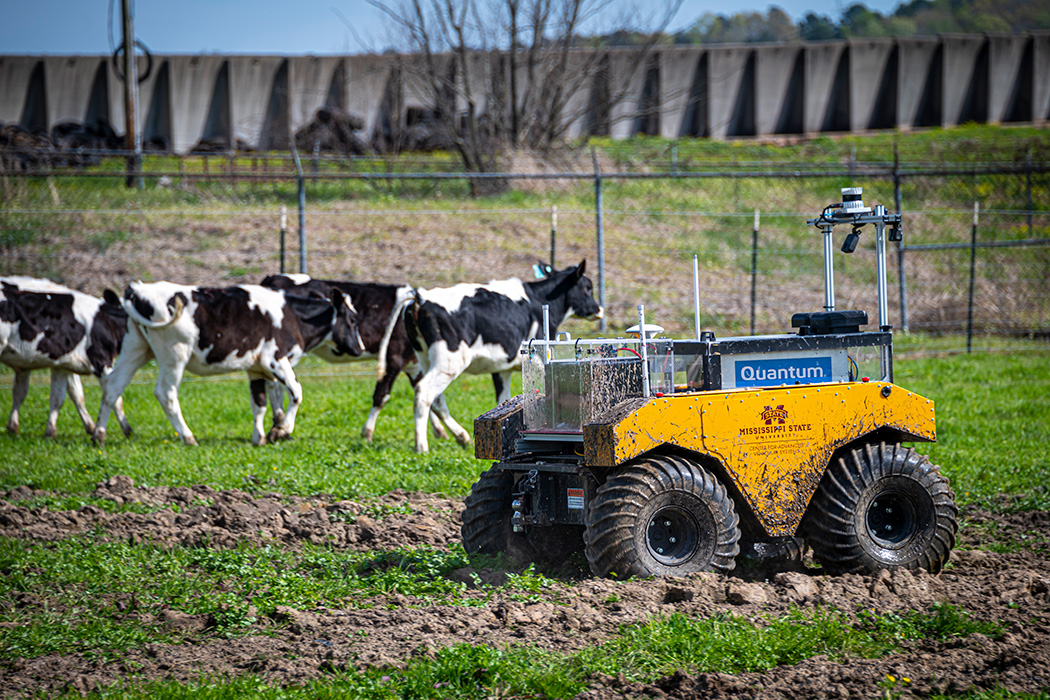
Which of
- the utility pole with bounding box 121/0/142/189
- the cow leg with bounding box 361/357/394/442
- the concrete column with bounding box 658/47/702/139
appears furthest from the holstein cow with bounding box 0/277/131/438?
the concrete column with bounding box 658/47/702/139

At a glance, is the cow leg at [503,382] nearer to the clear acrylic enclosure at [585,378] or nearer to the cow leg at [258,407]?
the cow leg at [258,407]

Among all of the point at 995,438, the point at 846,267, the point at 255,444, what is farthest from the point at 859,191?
the point at 846,267

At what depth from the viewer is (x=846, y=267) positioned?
74.9 feet

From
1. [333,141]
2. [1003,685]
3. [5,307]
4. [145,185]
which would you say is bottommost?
[1003,685]

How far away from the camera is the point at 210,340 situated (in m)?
12.0

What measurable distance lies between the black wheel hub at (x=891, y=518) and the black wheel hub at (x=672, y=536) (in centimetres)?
127

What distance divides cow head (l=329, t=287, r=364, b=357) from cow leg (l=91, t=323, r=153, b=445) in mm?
2422

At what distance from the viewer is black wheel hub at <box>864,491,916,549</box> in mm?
6512

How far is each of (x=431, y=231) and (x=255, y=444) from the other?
1074 centimetres

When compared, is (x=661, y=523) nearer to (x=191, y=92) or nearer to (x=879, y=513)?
(x=879, y=513)

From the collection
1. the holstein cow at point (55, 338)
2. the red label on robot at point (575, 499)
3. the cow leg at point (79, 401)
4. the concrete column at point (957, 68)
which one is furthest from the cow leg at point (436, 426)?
the concrete column at point (957, 68)

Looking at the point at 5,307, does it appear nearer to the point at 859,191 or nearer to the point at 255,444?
the point at 255,444

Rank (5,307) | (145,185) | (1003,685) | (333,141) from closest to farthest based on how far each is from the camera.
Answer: (1003,685), (5,307), (145,185), (333,141)

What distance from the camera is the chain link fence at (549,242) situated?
19.7 m
